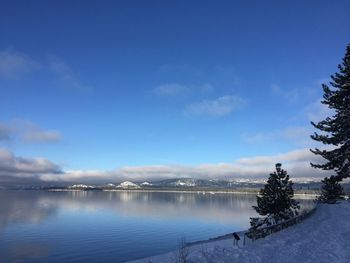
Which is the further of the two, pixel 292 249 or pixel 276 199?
pixel 276 199

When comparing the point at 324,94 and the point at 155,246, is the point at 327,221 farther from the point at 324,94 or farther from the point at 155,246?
the point at 155,246

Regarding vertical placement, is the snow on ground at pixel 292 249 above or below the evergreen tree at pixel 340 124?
below

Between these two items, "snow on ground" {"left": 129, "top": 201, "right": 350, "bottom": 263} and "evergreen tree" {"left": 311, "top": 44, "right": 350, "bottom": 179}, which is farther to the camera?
"evergreen tree" {"left": 311, "top": 44, "right": 350, "bottom": 179}

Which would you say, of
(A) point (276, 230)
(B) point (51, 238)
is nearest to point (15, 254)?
(B) point (51, 238)

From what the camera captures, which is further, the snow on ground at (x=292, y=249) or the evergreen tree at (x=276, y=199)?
the evergreen tree at (x=276, y=199)

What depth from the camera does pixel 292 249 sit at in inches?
907

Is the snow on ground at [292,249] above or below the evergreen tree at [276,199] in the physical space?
below

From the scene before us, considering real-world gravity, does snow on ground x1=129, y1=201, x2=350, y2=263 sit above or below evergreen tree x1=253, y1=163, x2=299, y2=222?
below

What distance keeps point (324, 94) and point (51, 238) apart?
168ft

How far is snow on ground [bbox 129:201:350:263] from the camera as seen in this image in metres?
20.5

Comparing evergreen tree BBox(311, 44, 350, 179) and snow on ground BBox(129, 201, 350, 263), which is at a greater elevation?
evergreen tree BBox(311, 44, 350, 179)

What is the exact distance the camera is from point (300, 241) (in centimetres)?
2525

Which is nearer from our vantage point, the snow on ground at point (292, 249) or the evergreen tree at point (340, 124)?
the snow on ground at point (292, 249)

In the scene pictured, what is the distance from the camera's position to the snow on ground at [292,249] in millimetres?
20516
